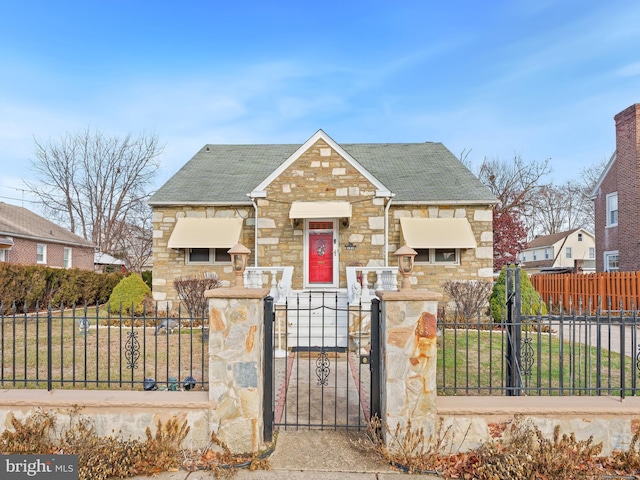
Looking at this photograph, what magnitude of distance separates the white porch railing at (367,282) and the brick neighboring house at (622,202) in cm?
1388

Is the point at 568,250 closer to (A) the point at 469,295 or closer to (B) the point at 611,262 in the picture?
(B) the point at 611,262

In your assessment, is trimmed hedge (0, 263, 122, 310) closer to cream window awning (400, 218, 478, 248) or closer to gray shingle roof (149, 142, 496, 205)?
gray shingle roof (149, 142, 496, 205)

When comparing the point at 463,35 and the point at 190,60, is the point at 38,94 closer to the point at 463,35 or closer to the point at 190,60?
the point at 190,60

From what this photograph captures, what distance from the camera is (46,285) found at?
1656 cm

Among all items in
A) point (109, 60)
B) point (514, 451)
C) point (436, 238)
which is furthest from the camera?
point (436, 238)

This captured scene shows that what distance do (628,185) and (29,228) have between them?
3258 cm

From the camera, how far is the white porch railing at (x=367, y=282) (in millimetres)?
10664

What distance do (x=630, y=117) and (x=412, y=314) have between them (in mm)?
20199

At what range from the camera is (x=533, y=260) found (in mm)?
44406

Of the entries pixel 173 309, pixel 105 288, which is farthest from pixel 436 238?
pixel 105 288

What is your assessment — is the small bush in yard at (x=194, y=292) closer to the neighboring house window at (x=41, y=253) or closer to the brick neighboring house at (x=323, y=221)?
the brick neighboring house at (x=323, y=221)

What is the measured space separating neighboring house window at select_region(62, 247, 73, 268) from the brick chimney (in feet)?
108

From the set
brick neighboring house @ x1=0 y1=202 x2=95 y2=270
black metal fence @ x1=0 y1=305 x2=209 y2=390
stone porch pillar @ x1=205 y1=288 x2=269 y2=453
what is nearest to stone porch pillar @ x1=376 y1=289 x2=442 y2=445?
stone porch pillar @ x1=205 y1=288 x2=269 y2=453

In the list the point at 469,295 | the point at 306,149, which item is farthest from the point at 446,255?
the point at 306,149
